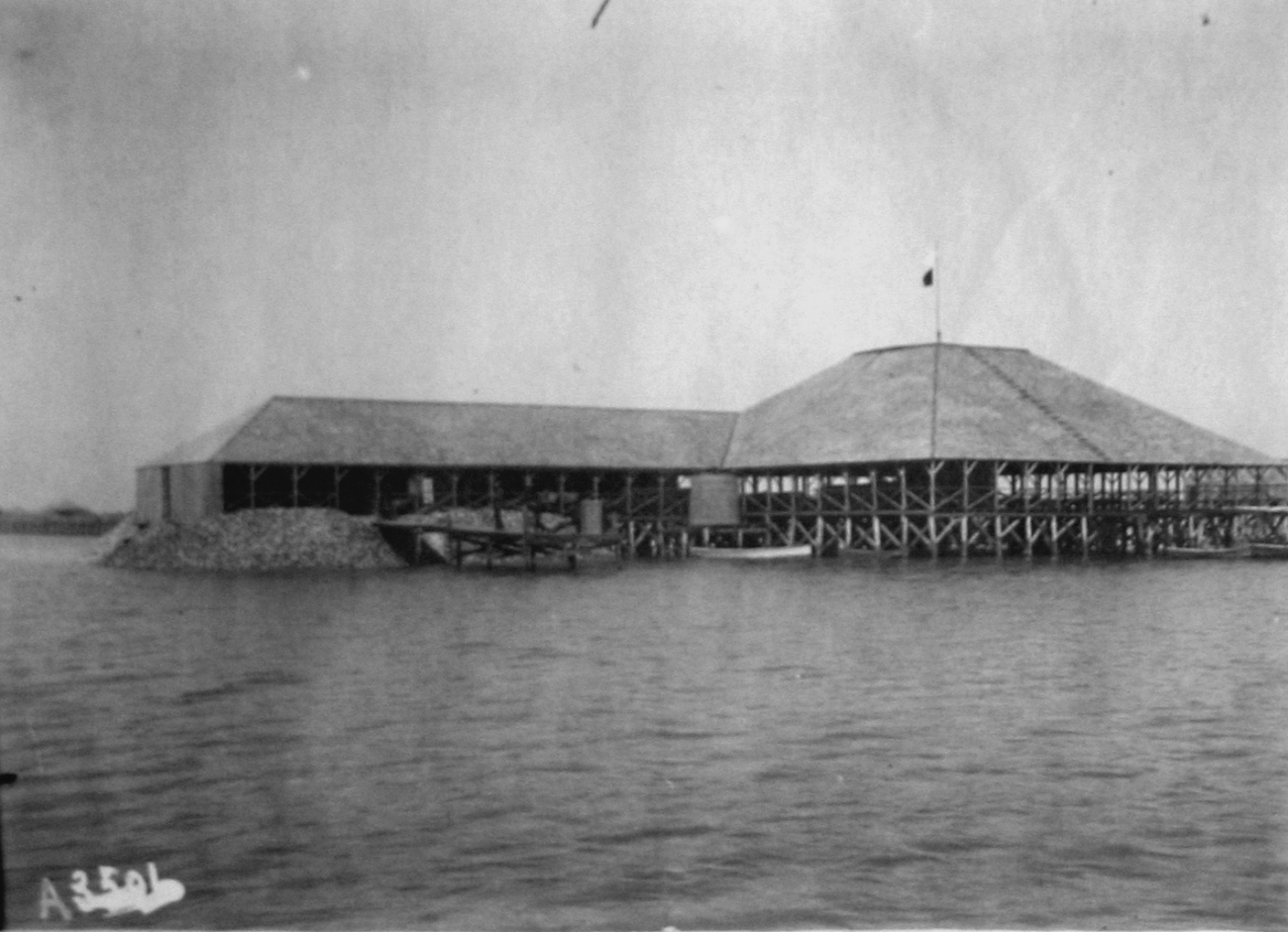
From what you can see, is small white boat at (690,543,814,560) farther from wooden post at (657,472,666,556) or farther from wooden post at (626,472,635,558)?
wooden post at (626,472,635,558)

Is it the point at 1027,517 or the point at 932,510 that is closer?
the point at 932,510

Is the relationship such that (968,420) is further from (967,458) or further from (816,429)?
(816,429)

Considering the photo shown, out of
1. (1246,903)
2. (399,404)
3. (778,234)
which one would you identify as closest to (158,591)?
(399,404)

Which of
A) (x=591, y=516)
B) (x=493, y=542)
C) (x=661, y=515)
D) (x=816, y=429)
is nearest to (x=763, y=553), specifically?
(x=816, y=429)

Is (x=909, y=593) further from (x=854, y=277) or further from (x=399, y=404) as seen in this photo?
(x=399, y=404)

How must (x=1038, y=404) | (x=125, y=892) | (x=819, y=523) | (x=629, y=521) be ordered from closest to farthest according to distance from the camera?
(x=125, y=892) → (x=1038, y=404) → (x=819, y=523) → (x=629, y=521)

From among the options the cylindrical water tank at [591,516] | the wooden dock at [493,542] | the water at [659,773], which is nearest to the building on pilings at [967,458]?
the cylindrical water tank at [591,516]
